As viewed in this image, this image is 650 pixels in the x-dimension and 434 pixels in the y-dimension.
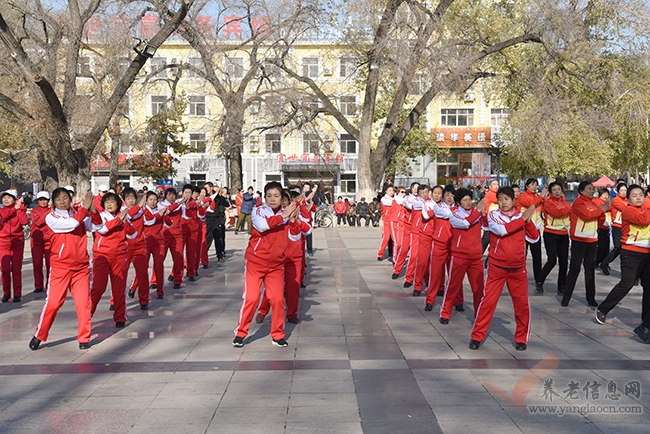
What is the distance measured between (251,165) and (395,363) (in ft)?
143

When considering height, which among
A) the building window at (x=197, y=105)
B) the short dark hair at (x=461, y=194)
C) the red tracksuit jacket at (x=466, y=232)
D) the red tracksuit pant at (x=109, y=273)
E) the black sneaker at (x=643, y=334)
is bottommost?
the black sneaker at (x=643, y=334)

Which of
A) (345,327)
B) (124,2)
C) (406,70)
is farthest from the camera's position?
(406,70)

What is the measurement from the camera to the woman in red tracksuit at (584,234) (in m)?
9.25

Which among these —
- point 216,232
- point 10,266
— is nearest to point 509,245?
point 10,266

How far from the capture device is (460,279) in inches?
328

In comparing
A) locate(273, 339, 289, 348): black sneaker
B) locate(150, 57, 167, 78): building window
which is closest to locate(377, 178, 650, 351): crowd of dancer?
locate(273, 339, 289, 348): black sneaker

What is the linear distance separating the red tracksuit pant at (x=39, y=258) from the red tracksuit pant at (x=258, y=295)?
482cm

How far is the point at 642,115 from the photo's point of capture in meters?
21.6

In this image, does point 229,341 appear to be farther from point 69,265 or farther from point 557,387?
point 557,387

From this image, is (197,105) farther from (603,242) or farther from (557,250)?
(557,250)

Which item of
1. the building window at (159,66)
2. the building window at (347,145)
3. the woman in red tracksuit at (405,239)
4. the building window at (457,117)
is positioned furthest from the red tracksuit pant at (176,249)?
the building window at (457,117)

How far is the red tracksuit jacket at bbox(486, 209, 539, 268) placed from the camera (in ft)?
23.0

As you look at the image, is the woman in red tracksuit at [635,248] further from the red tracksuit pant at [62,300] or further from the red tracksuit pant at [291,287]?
the red tracksuit pant at [62,300]

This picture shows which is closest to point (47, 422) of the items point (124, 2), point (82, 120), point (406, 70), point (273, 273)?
point (273, 273)
